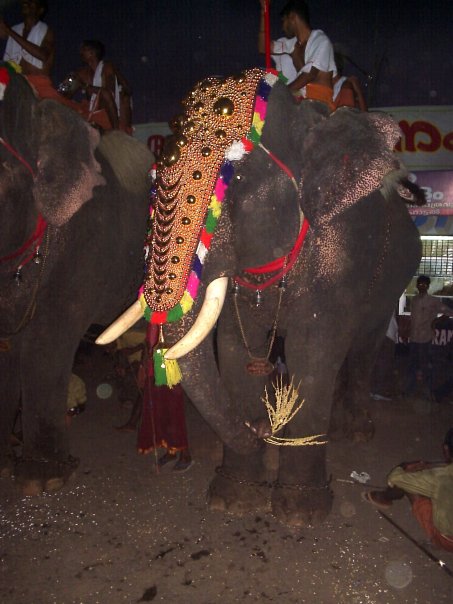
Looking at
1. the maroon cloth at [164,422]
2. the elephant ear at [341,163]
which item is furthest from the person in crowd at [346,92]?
the maroon cloth at [164,422]

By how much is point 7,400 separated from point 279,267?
1.94m

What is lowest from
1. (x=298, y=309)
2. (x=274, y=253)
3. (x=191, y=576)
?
(x=191, y=576)

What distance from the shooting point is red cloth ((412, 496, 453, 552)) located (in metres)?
2.53

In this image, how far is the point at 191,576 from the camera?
2.36m

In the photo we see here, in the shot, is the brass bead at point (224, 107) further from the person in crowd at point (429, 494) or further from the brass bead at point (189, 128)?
the person in crowd at point (429, 494)

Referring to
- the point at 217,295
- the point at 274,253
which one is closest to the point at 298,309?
the point at 274,253

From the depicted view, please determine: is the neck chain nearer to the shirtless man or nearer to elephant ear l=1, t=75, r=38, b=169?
elephant ear l=1, t=75, r=38, b=169

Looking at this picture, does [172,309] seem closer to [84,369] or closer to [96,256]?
[96,256]

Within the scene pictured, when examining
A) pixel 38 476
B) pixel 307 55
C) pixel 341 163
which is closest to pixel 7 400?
pixel 38 476

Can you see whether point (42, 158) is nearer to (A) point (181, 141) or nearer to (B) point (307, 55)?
(A) point (181, 141)

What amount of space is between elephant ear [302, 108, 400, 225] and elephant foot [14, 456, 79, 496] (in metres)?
2.03

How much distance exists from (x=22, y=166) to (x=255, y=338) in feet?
5.32

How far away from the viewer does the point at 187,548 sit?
8.45ft

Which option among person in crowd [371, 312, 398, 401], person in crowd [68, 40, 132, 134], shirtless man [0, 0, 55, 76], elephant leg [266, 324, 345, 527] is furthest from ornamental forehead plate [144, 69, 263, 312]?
person in crowd [371, 312, 398, 401]
